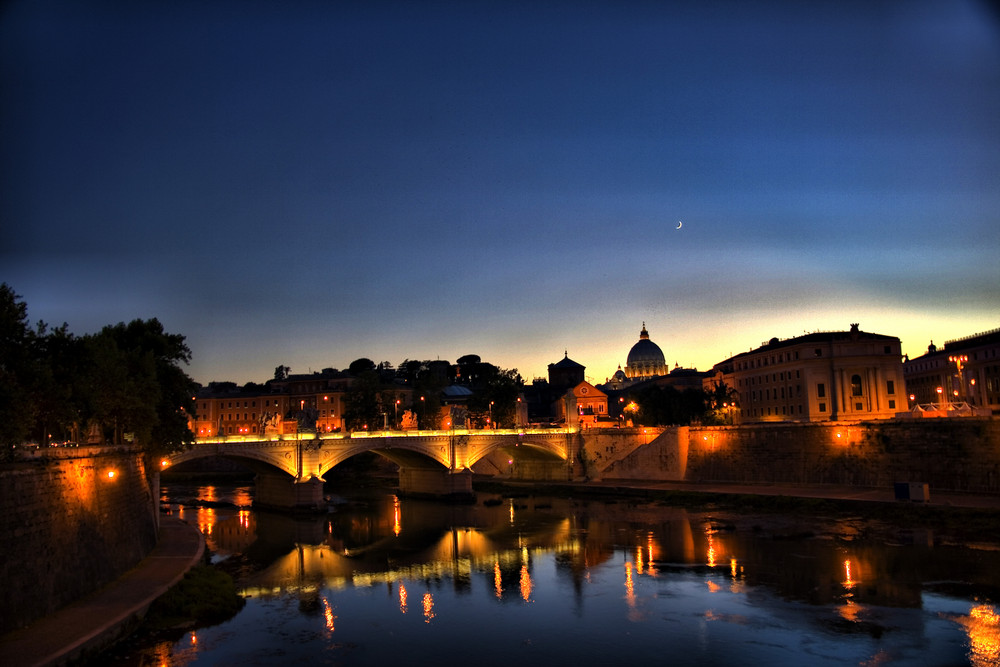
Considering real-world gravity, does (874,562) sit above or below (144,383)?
below

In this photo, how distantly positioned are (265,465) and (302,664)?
3910 centimetres

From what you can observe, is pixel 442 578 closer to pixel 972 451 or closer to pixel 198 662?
pixel 198 662

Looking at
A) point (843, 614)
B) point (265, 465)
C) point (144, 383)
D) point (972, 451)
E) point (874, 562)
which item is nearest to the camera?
point (843, 614)

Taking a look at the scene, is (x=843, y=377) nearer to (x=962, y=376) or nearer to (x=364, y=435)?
(x=962, y=376)

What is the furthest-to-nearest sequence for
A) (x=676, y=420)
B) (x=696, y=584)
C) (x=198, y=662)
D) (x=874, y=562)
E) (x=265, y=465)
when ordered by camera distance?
(x=676, y=420), (x=265, y=465), (x=874, y=562), (x=696, y=584), (x=198, y=662)

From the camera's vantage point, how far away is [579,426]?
7881 centimetres

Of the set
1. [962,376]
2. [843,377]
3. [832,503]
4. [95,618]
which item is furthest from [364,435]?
[962,376]

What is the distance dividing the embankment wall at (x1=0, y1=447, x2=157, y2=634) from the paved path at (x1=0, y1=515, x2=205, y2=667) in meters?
0.39

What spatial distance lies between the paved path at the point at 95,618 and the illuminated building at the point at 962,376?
163 feet

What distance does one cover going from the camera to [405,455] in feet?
229

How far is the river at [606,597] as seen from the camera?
23.2m

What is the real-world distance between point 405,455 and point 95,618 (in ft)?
157

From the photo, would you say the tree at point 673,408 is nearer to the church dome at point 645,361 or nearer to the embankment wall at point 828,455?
the embankment wall at point 828,455

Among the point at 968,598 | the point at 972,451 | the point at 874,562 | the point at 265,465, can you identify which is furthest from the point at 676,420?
the point at 968,598
